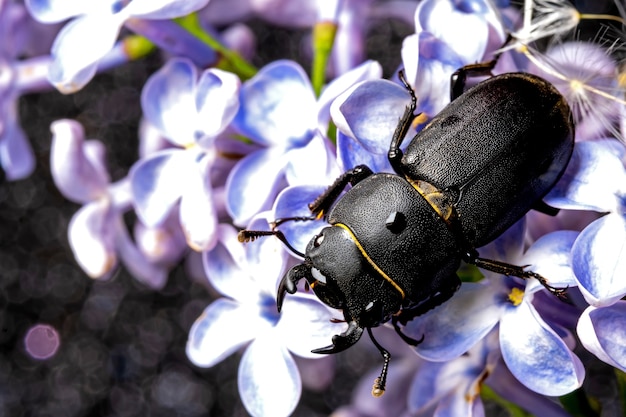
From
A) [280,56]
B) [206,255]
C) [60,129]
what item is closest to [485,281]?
[206,255]

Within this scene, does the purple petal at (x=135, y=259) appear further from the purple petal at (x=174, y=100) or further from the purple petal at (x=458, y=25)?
the purple petal at (x=458, y=25)

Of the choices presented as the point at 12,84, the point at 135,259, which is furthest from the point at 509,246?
the point at 12,84

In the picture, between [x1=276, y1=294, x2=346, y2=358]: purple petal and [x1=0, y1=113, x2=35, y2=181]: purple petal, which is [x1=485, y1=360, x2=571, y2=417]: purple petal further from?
[x1=0, y1=113, x2=35, y2=181]: purple petal

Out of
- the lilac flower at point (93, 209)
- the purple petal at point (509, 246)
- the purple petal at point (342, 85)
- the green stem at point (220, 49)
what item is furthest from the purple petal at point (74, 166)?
the purple petal at point (509, 246)

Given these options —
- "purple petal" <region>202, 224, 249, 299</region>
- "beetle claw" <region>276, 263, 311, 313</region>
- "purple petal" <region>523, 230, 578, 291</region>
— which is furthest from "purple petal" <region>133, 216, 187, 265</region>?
"purple petal" <region>523, 230, 578, 291</region>

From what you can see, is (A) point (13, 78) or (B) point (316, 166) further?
(A) point (13, 78)

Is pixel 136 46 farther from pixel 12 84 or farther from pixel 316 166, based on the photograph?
pixel 316 166

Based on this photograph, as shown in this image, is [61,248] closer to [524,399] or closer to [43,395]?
[43,395]
